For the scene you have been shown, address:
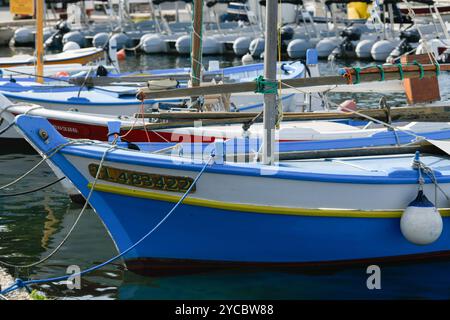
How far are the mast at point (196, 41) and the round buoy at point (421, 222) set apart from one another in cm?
600

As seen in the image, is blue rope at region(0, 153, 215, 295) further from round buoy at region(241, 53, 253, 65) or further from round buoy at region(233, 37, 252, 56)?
round buoy at region(233, 37, 252, 56)

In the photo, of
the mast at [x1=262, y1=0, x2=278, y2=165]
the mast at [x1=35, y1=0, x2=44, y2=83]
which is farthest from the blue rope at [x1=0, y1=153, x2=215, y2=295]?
the mast at [x1=35, y1=0, x2=44, y2=83]

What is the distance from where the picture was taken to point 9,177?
1800cm

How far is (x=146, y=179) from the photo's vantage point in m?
10.8

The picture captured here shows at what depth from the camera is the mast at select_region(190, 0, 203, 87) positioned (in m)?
15.3

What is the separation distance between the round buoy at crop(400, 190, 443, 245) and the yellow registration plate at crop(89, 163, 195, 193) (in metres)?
2.61

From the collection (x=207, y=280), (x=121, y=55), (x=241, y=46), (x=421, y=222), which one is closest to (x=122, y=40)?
(x=121, y=55)

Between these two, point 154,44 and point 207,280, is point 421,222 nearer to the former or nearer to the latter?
point 207,280

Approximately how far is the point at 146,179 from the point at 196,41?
5.31m

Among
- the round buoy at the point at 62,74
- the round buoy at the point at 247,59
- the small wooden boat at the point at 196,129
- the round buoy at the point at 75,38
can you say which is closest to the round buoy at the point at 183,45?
the round buoy at the point at 75,38

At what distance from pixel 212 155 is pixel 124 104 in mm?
8233
